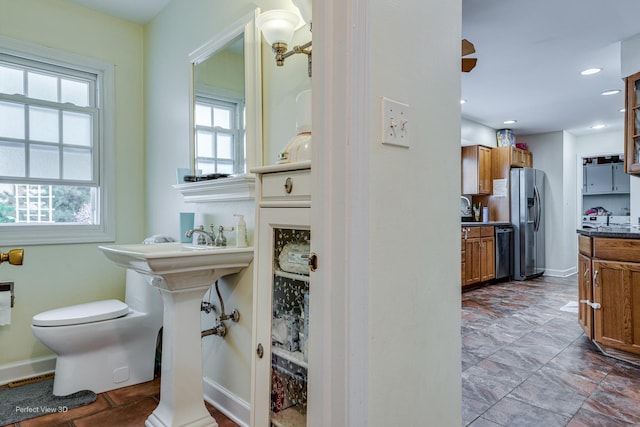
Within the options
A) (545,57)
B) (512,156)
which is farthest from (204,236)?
(512,156)

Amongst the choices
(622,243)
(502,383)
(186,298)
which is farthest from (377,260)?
(622,243)

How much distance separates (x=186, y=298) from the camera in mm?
1805

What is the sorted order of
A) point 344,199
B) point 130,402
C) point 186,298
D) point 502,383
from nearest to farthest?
1. point 344,199
2. point 186,298
3. point 130,402
4. point 502,383

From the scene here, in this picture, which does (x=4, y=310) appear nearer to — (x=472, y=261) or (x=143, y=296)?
(x=143, y=296)

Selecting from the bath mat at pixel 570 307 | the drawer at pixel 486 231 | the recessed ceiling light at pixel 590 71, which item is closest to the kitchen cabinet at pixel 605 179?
the drawer at pixel 486 231

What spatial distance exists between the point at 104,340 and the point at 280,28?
192 cm

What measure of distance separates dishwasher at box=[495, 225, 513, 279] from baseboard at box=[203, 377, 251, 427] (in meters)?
4.63

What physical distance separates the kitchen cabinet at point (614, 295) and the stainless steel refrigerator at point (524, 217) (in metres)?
3.07

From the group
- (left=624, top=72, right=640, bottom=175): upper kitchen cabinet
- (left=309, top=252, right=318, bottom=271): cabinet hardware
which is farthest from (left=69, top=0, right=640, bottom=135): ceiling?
(left=309, top=252, right=318, bottom=271): cabinet hardware

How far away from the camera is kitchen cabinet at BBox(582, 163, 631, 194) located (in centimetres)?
800

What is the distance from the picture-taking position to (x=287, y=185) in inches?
54.5

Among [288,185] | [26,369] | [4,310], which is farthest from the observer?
[26,369]

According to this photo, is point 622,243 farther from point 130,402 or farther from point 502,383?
point 130,402

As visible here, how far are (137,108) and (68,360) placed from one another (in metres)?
1.85
